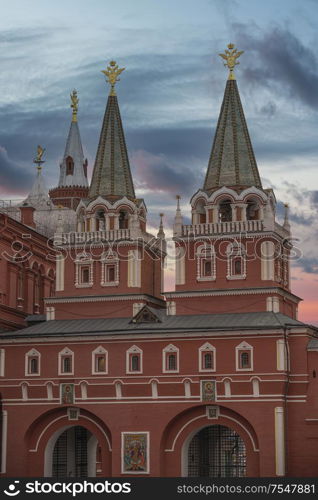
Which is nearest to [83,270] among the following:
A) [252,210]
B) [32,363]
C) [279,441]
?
[32,363]

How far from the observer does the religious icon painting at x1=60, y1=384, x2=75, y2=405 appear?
226 feet

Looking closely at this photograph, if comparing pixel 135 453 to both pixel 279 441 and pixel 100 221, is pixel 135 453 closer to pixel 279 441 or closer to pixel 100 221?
pixel 279 441

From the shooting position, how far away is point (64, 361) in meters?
69.8

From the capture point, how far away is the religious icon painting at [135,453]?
219ft

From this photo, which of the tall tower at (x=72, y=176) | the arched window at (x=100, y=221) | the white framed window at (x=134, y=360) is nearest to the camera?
the white framed window at (x=134, y=360)

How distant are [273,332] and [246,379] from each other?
319 cm

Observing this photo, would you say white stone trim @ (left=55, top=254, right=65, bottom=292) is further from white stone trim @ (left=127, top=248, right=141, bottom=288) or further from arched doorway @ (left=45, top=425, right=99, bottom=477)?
arched doorway @ (left=45, top=425, right=99, bottom=477)

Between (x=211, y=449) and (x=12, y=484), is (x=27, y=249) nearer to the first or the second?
(x=211, y=449)

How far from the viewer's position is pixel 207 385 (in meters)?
66.4

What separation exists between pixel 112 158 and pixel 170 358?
16.9m

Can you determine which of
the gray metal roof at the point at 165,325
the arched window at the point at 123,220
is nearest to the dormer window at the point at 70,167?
the arched window at the point at 123,220

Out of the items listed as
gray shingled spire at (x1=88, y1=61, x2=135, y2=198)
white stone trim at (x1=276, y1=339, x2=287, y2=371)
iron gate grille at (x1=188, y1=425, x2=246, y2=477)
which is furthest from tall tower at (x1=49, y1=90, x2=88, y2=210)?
white stone trim at (x1=276, y1=339, x2=287, y2=371)

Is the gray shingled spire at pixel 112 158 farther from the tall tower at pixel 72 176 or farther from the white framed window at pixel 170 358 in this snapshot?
the tall tower at pixel 72 176

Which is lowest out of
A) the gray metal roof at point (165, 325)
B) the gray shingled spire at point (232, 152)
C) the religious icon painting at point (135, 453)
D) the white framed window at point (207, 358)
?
the religious icon painting at point (135, 453)
